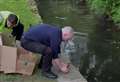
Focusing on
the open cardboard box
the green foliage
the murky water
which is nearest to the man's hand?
the open cardboard box

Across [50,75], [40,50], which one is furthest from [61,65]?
[40,50]

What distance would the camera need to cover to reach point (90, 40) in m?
15.4

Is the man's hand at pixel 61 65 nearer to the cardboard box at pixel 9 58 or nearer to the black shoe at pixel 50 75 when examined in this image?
the black shoe at pixel 50 75

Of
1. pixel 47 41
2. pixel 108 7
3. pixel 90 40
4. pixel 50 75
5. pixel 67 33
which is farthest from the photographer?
pixel 108 7

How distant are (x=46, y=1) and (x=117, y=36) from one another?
988 cm

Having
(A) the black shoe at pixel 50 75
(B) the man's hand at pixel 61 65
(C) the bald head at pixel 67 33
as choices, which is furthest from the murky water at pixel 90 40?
(C) the bald head at pixel 67 33

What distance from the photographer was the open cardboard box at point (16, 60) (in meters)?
9.35

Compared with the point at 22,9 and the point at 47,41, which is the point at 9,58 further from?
the point at 22,9

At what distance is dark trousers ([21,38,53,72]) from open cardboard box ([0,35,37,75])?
123 mm

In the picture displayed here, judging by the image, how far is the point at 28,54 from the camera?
9.52m

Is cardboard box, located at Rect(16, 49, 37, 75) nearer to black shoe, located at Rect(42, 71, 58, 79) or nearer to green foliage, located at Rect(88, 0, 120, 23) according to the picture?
black shoe, located at Rect(42, 71, 58, 79)

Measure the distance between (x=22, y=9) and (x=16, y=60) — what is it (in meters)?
8.32

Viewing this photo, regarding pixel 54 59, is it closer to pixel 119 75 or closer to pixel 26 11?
pixel 119 75

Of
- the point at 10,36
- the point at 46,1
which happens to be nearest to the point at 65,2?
the point at 46,1
